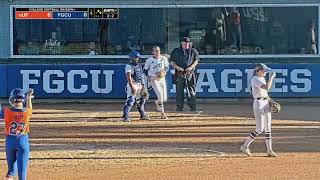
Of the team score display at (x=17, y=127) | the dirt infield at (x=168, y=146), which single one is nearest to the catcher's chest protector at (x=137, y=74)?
the dirt infield at (x=168, y=146)

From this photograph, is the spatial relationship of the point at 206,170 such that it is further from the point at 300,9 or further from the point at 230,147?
the point at 300,9

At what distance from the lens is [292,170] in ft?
39.6

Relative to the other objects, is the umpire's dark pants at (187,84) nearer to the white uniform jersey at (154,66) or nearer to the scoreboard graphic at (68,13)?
the white uniform jersey at (154,66)

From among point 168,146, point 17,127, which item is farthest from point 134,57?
point 17,127

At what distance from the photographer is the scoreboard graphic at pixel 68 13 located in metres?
25.4

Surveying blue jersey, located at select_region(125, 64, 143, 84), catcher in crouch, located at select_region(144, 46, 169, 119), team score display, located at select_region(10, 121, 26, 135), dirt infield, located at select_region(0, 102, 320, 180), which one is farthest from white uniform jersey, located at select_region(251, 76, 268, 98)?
catcher in crouch, located at select_region(144, 46, 169, 119)

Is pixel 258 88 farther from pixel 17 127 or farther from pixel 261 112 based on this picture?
pixel 17 127

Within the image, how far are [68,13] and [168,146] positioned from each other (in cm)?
1165

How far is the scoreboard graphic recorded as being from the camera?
25.4 meters

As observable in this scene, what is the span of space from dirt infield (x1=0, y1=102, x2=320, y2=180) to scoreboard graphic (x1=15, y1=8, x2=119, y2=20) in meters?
4.28

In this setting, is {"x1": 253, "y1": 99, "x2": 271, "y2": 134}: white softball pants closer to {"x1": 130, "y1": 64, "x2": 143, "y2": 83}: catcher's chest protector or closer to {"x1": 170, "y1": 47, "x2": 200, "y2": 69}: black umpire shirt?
{"x1": 130, "y1": 64, "x2": 143, "y2": 83}: catcher's chest protector

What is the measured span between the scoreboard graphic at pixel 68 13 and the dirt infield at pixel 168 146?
169 inches

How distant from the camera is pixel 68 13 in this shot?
25438 mm

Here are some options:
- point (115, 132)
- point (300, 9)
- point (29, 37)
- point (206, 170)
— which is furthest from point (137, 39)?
point (206, 170)
